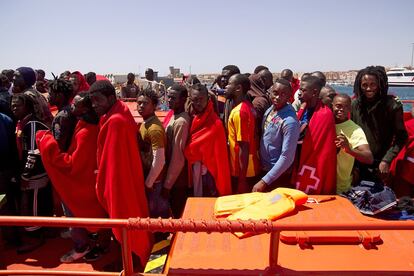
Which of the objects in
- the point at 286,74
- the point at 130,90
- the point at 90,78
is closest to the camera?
the point at 286,74

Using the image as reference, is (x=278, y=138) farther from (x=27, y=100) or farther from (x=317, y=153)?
(x=27, y=100)

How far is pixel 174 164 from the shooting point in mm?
3174

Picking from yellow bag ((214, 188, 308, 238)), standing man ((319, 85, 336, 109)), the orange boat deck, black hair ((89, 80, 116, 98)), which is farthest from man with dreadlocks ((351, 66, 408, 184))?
black hair ((89, 80, 116, 98))

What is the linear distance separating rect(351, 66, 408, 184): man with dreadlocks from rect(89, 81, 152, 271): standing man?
2.11 meters

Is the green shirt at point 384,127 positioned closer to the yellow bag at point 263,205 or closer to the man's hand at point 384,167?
the man's hand at point 384,167

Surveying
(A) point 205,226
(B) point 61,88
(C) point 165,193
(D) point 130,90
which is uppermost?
(B) point 61,88

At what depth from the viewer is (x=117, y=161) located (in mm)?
2842

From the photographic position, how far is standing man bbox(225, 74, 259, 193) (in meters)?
3.15

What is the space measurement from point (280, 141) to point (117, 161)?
1.44m

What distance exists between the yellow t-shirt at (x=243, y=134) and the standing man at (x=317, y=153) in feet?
1.45

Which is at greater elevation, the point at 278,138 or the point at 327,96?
the point at 327,96

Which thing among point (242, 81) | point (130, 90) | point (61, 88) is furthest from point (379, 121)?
point (130, 90)

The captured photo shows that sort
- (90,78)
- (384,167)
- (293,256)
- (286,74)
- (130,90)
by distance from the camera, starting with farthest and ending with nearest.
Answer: (130,90) → (90,78) → (286,74) → (384,167) → (293,256)

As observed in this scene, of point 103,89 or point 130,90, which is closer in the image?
point 103,89
